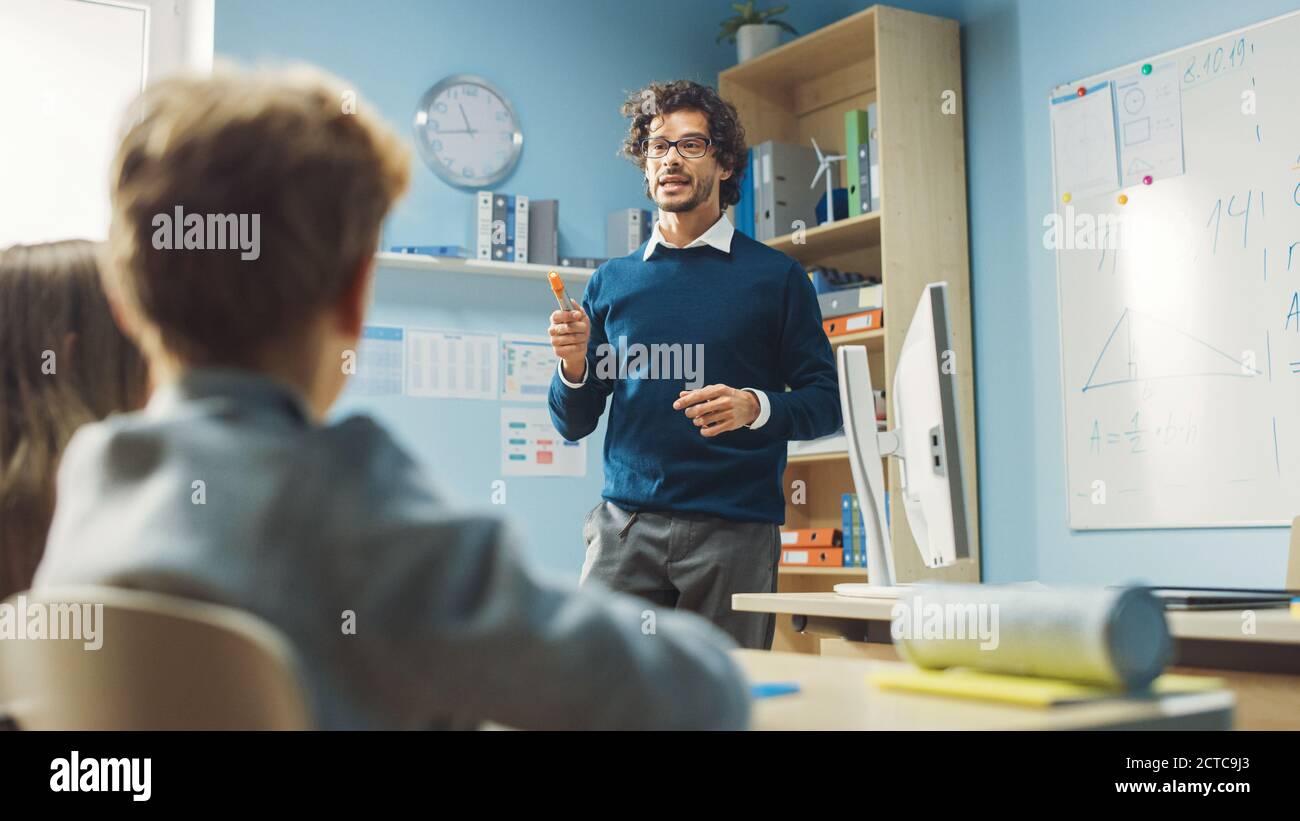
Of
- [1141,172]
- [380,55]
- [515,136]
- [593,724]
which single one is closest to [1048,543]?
[1141,172]

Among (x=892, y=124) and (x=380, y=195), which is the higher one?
(x=892, y=124)

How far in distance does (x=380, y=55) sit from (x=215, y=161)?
3.59 metres

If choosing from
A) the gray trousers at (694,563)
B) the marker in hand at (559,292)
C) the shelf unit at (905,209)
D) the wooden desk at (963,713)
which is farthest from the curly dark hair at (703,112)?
the wooden desk at (963,713)

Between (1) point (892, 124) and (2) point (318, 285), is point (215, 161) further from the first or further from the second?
(1) point (892, 124)

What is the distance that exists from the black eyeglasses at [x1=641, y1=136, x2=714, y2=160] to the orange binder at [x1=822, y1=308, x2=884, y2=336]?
4.14 feet

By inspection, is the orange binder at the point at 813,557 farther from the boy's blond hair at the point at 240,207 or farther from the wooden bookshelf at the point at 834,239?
the boy's blond hair at the point at 240,207

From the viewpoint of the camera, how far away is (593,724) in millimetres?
701

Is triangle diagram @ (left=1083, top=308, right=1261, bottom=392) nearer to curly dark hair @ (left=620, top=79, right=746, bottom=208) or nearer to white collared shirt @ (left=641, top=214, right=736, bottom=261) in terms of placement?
curly dark hair @ (left=620, top=79, right=746, bottom=208)

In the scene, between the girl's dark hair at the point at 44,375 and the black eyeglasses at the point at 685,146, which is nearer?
the girl's dark hair at the point at 44,375

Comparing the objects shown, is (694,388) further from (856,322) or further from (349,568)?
(349,568)

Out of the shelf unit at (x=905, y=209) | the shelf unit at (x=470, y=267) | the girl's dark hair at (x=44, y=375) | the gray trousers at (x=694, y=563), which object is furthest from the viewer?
the shelf unit at (x=470, y=267)

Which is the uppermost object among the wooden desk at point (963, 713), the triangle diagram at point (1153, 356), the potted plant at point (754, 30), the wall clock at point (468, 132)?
the potted plant at point (754, 30)

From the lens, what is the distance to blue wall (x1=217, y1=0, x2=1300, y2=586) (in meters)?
3.45

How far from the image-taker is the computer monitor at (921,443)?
1.78 metres
